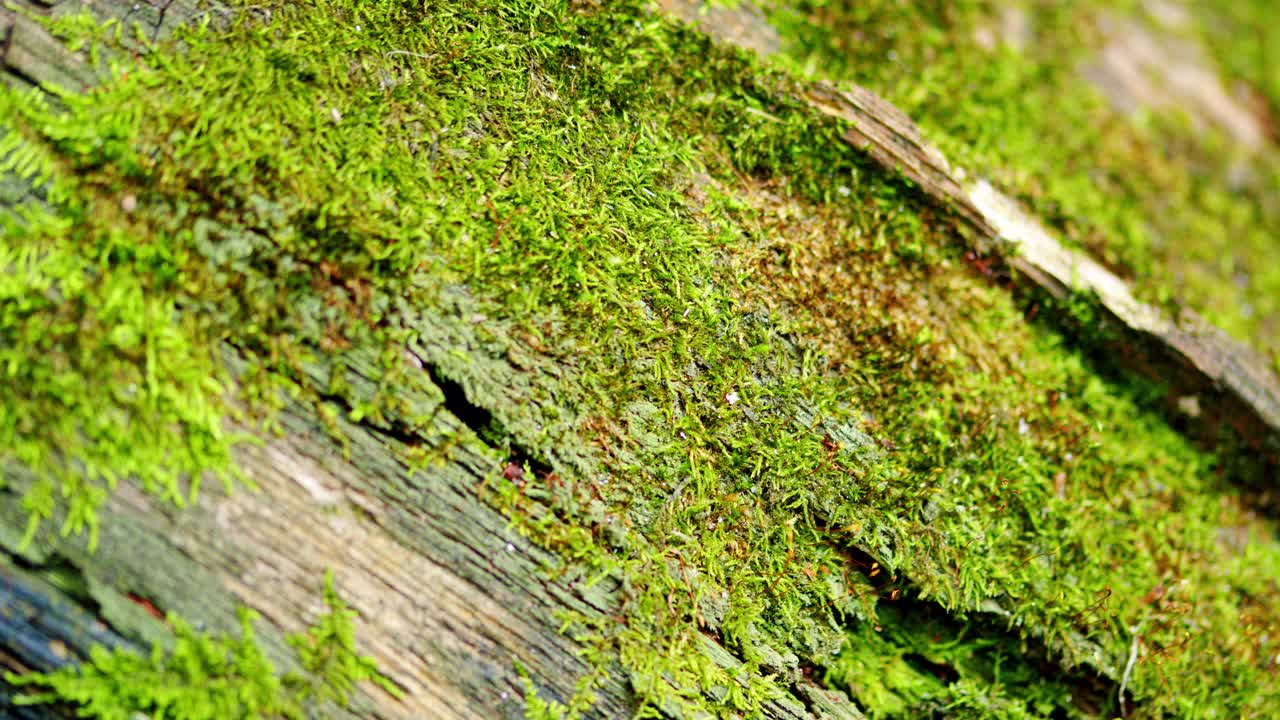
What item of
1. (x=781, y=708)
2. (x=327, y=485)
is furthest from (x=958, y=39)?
(x=327, y=485)

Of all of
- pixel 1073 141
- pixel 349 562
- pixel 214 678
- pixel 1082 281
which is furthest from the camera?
pixel 1073 141

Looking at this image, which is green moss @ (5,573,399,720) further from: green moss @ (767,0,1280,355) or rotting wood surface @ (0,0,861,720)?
green moss @ (767,0,1280,355)

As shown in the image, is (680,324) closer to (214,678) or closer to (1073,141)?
(214,678)

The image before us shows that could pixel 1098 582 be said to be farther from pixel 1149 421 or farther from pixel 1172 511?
pixel 1149 421

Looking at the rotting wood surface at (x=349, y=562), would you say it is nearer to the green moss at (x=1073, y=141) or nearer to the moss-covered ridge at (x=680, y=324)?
the moss-covered ridge at (x=680, y=324)

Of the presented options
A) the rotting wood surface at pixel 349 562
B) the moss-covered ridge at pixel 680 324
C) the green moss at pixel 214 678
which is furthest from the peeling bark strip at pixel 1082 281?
the green moss at pixel 214 678

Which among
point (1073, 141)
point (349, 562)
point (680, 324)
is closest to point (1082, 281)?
point (1073, 141)

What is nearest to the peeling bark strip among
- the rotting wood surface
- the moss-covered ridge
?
the moss-covered ridge
